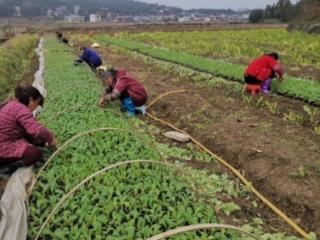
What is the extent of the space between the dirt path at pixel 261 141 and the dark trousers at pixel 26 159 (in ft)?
10.7

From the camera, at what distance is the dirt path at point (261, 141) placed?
6.22m

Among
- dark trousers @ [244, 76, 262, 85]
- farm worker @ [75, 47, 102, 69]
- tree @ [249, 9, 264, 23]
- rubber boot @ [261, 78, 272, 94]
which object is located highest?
dark trousers @ [244, 76, 262, 85]

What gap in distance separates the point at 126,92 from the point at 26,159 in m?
4.08

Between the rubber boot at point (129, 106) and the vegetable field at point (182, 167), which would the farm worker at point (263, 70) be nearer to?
the vegetable field at point (182, 167)

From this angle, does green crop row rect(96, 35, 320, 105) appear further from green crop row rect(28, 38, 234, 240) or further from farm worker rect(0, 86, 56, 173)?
farm worker rect(0, 86, 56, 173)

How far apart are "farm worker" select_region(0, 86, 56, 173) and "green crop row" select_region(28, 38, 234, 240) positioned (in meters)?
0.38

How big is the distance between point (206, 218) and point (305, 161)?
2677mm

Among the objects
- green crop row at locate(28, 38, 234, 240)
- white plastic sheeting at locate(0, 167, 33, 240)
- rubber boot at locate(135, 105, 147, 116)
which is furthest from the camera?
rubber boot at locate(135, 105, 147, 116)

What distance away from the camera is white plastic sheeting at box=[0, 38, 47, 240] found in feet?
16.9

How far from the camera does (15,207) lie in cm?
565

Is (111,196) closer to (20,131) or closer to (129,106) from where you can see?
(20,131)

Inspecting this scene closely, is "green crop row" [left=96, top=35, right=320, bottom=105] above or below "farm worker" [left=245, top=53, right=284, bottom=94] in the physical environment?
below

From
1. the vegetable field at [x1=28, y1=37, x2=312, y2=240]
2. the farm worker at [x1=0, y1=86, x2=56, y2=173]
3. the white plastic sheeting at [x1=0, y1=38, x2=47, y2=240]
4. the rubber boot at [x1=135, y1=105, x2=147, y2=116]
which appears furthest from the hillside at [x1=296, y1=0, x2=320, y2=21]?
the white plastic sheeting at [x1=0, y1=38, x2=47, y2=240]

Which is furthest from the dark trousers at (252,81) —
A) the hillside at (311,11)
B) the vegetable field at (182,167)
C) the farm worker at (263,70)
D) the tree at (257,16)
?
the tree at (257,16)
